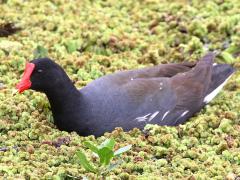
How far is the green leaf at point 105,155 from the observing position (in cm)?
466

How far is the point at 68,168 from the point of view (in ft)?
16.0

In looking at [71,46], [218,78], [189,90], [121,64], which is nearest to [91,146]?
[189,90]

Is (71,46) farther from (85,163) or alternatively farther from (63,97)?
(85,163)

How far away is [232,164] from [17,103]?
2088 mm

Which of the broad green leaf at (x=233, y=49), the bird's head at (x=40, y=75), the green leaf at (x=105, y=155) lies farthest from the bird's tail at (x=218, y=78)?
the green leaf at (x=105, y=155)

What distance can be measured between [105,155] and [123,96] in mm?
1427

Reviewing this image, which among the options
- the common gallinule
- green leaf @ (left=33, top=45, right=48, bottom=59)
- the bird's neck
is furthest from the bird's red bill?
green leaf @ (left=33, top=45, right=48, bottom=59)

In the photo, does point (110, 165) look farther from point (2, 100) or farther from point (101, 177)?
point (2, 100)

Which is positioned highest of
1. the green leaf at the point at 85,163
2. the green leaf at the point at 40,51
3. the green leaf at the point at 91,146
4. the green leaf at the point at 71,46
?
the green leaf at the point at 91,146

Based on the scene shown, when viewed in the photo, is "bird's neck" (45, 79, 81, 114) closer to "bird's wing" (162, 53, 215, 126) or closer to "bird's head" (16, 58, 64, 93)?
"bird's head" (16, 58, 64, 93)

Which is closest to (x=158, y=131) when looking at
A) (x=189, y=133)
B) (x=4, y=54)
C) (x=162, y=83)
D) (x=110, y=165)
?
(x=189, y=133)

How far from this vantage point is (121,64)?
23.7 ft

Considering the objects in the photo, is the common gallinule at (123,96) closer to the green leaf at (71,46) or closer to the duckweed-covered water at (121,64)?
the duckweed-covered water at (121,64)

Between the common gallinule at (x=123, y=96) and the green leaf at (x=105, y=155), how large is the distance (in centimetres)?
111
